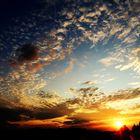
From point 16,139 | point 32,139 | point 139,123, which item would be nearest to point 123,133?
point 139,123

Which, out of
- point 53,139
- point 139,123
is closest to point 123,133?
point 139,123

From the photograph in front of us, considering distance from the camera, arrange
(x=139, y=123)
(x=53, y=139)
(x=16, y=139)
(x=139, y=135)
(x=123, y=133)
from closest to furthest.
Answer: (x=123, y=133), (x=139, y=135), (x=139, y=123), (x=53, y=139), (x=16, y=139)

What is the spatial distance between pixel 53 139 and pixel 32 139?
23.2m

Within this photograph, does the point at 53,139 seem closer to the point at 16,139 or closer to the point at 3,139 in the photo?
the point at 16,139

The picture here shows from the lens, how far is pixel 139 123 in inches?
3757

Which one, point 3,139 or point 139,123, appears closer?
point 139,123

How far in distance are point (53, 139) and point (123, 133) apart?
458 feet

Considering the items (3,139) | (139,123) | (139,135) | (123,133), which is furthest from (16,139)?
(123,133)

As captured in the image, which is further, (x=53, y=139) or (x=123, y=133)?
(x=53, y=139)

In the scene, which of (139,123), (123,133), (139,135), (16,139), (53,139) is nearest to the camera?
(123,133)

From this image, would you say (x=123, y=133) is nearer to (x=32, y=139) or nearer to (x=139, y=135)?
(x=139, y=135)

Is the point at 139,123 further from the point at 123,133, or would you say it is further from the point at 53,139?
the point at 53,139

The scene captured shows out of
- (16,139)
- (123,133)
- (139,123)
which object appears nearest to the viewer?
(123,133)

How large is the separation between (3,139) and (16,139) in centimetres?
1412
